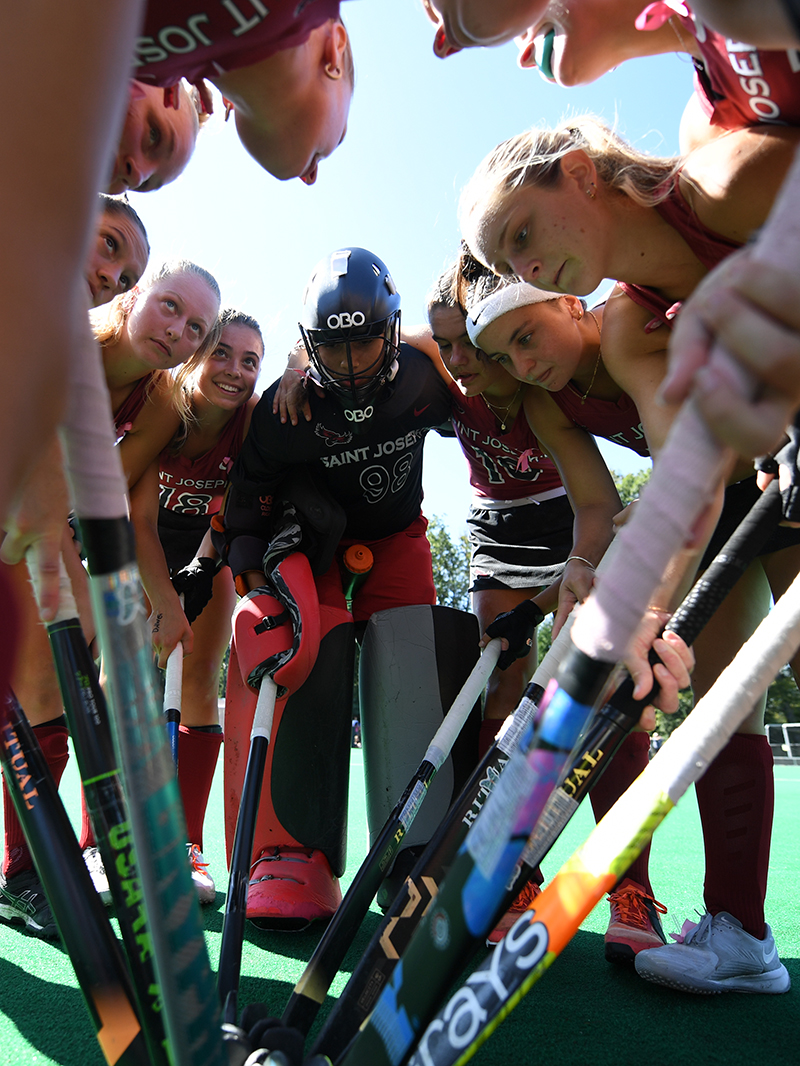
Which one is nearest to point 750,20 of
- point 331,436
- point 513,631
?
point 513,631

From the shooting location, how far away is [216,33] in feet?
3.19

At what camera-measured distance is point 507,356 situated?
87.4 inches

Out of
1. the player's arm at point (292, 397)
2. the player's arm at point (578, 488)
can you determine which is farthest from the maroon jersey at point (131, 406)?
the player's arm at point (578, 488)

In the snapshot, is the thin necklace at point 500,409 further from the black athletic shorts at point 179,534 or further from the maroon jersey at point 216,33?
the maroon jersey at point 216,33

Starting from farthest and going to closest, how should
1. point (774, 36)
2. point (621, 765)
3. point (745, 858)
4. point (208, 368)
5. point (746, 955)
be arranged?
point (208, 368), point (621, 765), point (745, 858), point (746, 955), point (774, 36)

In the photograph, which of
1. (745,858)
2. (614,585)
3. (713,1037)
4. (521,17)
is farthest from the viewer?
(745,858)

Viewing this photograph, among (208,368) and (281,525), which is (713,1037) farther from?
(208,368)

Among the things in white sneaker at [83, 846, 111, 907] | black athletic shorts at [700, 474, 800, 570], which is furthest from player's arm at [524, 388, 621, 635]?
white sneaker at [83, 846, 111, 907]

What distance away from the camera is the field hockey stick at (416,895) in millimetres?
1026

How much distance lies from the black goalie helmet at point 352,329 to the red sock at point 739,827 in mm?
1440

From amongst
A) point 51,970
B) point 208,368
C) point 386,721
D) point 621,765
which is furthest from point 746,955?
point 208,368

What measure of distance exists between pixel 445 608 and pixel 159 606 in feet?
3.11

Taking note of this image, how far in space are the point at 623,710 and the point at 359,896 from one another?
0.61m

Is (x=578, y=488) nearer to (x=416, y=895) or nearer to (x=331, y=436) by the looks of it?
(x=331, y=436)
